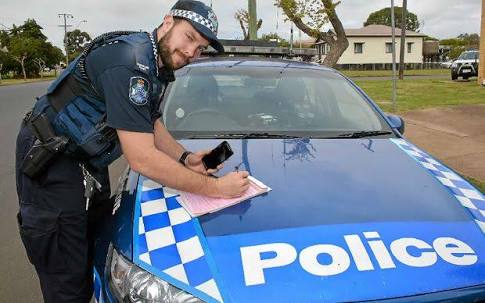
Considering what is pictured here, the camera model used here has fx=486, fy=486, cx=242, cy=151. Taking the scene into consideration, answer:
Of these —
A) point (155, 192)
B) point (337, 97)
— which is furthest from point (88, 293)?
point (337, 97)

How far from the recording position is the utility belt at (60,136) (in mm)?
1958

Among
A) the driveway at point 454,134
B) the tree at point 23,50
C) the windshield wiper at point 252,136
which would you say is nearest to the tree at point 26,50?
the tree at point 23,50

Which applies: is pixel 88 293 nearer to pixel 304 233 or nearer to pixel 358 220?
pixel 304 233

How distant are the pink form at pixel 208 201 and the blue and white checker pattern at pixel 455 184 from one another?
878 millimetres

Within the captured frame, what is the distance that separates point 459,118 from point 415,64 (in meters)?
49.9

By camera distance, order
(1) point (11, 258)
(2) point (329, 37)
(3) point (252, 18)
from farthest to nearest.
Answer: (2) point (329, 37) → (3) point (252, 18) → (1) point (11, 258)

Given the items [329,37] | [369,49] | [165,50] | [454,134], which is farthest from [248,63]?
[369,49]

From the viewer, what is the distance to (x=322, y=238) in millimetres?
1707

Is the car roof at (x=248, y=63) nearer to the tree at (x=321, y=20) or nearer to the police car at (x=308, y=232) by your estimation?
the police car at (x=308, y=232)

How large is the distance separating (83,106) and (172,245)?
0.69 meters

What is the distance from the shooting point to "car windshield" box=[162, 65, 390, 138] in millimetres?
2961

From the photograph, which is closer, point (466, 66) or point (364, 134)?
point (364, 134)

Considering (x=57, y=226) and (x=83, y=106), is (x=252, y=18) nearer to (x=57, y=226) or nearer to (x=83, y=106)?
(x=83, y=106)

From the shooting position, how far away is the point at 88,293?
7.02 feet
